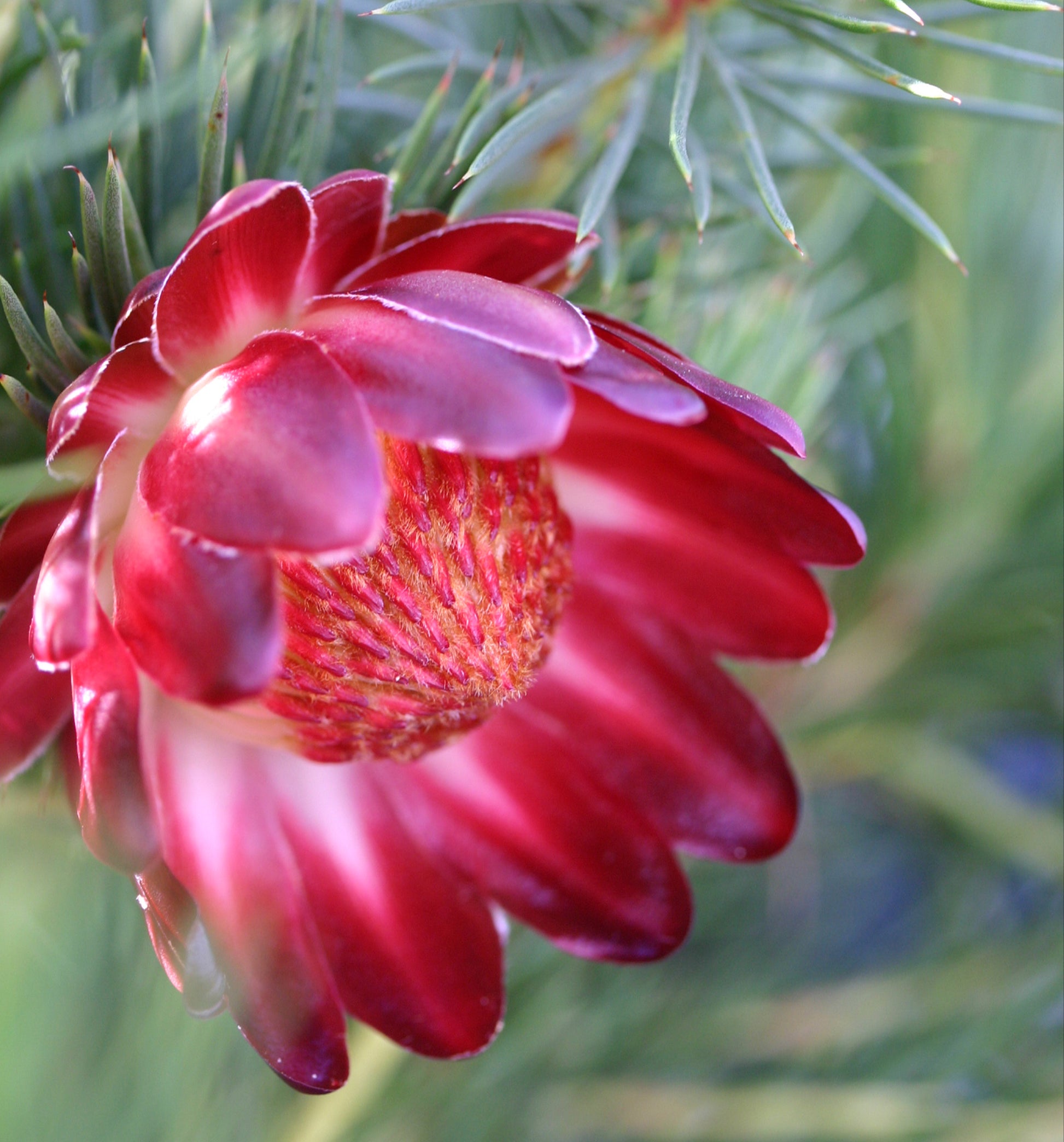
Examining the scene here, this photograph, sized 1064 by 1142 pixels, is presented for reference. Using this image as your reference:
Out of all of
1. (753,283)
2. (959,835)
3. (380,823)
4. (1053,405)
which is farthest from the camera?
(959,835)

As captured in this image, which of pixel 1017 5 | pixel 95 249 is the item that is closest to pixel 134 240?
pixel 95 249

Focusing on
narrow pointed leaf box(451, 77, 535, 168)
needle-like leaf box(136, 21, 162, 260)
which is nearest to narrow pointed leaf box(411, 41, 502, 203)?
narrow pointed leaf box(451, 77, 535, 168)

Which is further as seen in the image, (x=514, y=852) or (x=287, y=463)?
(x=514, y=852)

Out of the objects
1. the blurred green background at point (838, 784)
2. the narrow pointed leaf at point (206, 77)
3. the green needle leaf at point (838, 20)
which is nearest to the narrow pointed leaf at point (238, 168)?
the narrow pointed leaf at point (206, 77)

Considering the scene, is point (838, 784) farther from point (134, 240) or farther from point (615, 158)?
point (134, 240)

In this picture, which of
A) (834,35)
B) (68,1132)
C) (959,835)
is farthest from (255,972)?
(959,835)

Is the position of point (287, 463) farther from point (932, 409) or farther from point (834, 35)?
point (932, 409)

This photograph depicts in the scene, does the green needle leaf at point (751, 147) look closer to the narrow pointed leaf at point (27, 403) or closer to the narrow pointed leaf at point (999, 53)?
the narrow pointed leaf at point (999, 53)
